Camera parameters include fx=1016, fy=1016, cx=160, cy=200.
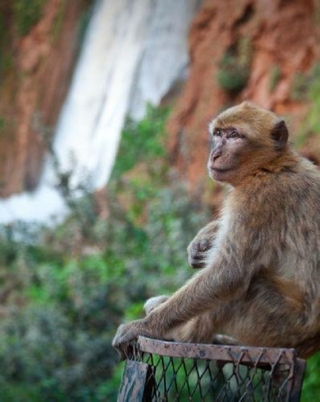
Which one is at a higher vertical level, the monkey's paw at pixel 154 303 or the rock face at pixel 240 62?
the rock face at pixel 240 62

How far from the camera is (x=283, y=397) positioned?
3.78 metres

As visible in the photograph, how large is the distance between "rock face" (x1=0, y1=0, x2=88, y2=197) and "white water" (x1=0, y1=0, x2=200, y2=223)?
298mm

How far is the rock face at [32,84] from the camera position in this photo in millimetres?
20953

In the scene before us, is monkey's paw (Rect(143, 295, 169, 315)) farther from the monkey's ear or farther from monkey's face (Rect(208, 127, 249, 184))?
the monkey's ear

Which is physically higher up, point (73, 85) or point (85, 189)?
point (73, 85)

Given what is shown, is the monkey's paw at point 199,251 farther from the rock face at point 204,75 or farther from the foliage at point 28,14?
the foliage at point 28,14

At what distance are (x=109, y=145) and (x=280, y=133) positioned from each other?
14181 millimetres

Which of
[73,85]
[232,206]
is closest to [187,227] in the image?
[232,206]

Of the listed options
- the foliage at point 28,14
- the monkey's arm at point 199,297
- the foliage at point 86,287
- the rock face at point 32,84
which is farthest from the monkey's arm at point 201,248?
the foliage at point 28,14

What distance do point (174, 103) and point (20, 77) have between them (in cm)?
523

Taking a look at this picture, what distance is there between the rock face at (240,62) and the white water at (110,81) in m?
2.24

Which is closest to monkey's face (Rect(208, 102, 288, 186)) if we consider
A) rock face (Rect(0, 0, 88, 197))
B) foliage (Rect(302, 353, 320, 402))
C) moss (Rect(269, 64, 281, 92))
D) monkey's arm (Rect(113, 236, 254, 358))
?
monkey's arm (Rect(113, 236, 254, 358))

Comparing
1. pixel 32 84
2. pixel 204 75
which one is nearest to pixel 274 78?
pixel 204 75

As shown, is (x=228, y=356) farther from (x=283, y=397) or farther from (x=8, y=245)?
(x=8, y=245)
